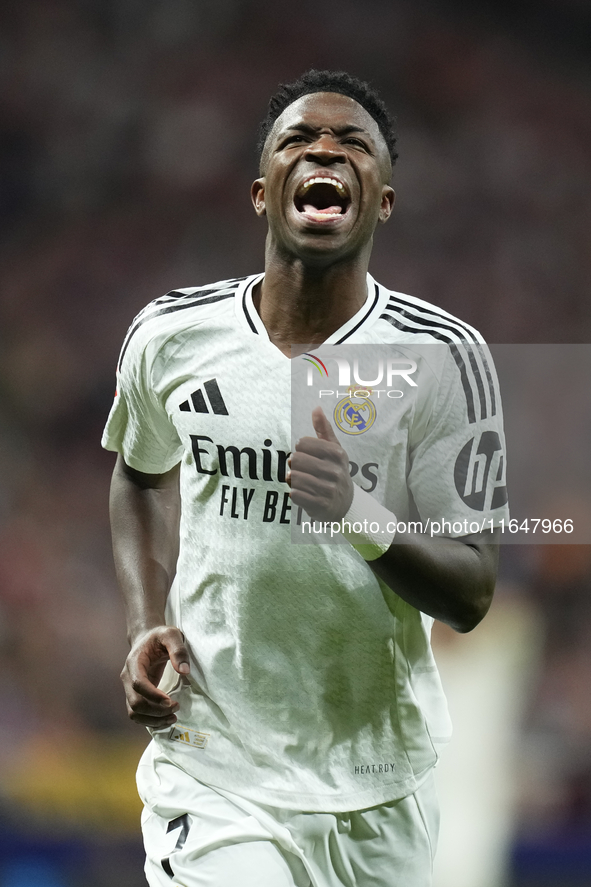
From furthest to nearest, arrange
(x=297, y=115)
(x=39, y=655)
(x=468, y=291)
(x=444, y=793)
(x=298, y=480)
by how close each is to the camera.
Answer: (x=468, y=291) → (x=39, y=655) → (x=444, y=793) → (x=297, y=115) → (x=298, y=480)

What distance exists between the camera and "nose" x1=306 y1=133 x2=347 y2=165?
197cm

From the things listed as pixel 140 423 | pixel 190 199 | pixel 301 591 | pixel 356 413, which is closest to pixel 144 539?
pixel 140 423

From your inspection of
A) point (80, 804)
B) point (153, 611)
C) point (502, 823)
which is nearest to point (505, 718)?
point (502, 823)

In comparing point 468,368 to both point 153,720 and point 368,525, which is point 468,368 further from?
point 153,720

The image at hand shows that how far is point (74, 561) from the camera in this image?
14.8ft

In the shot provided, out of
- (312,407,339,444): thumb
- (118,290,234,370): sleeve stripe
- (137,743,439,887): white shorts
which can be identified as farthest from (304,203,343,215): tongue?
(137,743,439,887): white shorts

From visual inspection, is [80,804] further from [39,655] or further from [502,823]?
[502,823]

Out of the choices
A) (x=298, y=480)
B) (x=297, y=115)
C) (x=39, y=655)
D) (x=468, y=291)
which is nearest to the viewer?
(x=298, y=480)

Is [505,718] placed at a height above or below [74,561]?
below

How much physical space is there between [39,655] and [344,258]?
9.76 ft

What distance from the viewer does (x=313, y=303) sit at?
199 cm

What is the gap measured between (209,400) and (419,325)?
437mm

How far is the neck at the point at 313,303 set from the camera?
1991mm

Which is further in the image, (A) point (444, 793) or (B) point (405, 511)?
(A) point (444, 793)
